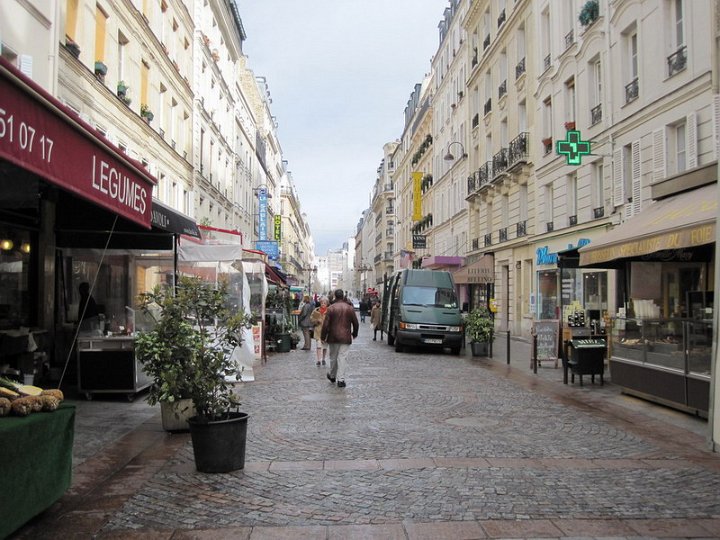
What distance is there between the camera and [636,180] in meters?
17.2

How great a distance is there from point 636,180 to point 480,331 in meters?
5.85

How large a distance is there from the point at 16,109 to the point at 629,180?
56.8 feet

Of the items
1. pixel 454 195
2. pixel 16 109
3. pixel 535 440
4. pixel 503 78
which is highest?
pixel 503 78

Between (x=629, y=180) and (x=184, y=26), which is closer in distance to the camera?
(x=629, y=180)

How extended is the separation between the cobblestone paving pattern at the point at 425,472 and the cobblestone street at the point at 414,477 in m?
0.02

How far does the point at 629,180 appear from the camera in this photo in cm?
1806

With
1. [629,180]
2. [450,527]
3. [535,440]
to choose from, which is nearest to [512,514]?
[450,527]

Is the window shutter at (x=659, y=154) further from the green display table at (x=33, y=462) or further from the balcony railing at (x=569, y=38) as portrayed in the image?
the green display table at (x=33, y=462)

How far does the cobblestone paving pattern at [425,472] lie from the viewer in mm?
5016

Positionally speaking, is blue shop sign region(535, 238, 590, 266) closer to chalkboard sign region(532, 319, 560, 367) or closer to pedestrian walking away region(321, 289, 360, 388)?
chalkboard sign region(532, 319, 560, 367)

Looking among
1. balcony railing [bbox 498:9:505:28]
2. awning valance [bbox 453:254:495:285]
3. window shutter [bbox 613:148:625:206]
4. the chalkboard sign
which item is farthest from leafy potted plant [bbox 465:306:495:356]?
balcony railing [bbox 498:9:505:28]

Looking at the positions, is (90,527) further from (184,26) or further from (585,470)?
(184,26)

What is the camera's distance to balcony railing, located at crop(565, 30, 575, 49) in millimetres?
21828

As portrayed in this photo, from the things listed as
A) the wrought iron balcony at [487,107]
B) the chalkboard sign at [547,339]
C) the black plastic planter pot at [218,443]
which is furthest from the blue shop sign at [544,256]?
the black plastic planter pot at [218,443]
